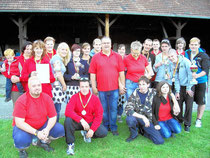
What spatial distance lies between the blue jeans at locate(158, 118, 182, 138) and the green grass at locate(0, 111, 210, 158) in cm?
14

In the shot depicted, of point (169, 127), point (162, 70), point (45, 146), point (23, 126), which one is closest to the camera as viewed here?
point (23, 126)

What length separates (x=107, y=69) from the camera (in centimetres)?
340

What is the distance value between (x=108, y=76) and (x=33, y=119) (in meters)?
1.45

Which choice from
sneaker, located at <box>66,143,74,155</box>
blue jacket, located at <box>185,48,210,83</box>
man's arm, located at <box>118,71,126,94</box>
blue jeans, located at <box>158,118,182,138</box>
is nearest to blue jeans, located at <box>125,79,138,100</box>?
man's arm, located at <box>118,71,126,94</box>

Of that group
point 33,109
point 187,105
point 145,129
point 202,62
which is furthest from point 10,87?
point 202,62

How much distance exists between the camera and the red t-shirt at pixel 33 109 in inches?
105

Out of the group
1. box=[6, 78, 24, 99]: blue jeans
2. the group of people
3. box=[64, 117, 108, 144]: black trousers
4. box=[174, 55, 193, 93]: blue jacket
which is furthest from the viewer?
box=[174, 55, 193, 93]: blue jacket

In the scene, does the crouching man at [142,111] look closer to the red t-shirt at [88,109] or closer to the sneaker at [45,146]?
the red t-shirt at [88,109]

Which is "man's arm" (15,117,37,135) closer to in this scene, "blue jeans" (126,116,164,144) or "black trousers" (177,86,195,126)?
"blue jeans" (126,116,164,144)

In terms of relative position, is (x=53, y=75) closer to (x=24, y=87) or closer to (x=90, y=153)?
(x=24, y=87)

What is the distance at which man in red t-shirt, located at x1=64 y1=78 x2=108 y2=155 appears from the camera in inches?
117

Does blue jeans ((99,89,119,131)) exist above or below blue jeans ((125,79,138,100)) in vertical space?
below

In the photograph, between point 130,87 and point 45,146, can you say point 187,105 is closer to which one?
point 130,87

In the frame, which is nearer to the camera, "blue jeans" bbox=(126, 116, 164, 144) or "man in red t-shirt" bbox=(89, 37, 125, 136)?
"blue jeans" bbox=(126, 116, 164, 144)
